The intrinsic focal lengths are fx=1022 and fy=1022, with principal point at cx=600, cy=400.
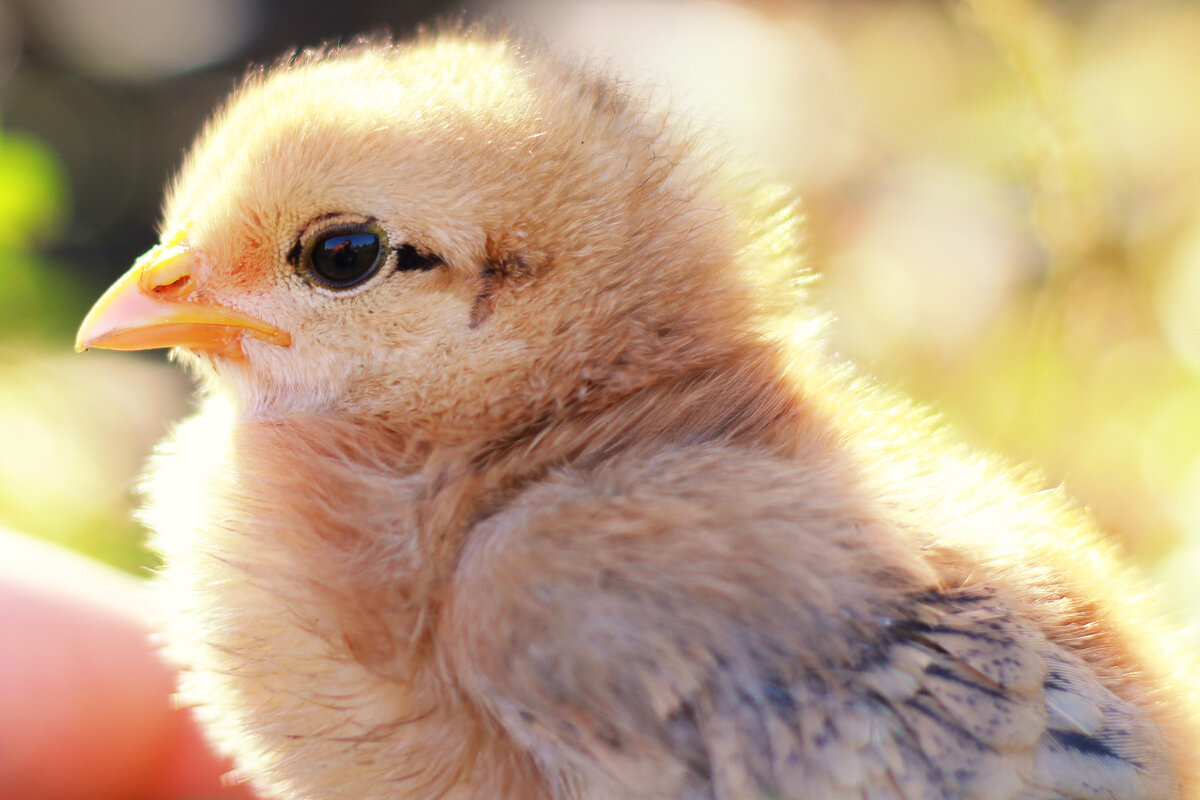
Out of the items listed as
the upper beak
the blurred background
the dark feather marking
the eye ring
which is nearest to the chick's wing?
the dark feather marking

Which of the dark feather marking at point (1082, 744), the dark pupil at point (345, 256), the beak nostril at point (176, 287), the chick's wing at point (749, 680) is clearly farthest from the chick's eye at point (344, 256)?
the dark feather marking at point (1082, 744)

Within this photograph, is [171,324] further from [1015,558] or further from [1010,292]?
[1010,292]

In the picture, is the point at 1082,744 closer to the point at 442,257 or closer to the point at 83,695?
the point at 442,257

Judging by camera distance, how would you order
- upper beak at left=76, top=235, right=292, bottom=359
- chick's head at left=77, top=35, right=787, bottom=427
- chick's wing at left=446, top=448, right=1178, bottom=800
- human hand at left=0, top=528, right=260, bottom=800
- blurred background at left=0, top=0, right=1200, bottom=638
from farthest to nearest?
blurred background at left=0, top=0, right=1200, bottom=638 → human hand at left=0, top=528, right=260, bottom=800 → upper beak at left=76, top=235, right=292, bottom=359 → chick's head at left=77, top=35, right=787, bottom=427 → chick's wing at left=446, top=448, right=1178, bottom=800

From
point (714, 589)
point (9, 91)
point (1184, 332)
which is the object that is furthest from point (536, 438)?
point (9, 91)

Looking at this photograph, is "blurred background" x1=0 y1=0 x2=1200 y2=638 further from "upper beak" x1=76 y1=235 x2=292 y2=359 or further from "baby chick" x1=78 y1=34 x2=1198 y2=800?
"upper beak" x1=76 y1=235 x2=292 y2=359

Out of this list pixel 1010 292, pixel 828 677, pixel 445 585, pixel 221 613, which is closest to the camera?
pixel 828 677
